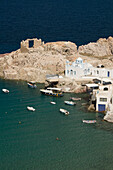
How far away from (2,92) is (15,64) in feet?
82.4

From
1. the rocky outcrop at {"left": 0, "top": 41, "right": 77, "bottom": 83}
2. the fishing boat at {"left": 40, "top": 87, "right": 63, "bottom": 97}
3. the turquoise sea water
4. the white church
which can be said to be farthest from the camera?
the rocky outcrop at {"left": 0, "top": 41, "right": 77, "bottom": 83}

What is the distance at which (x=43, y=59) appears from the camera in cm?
11419

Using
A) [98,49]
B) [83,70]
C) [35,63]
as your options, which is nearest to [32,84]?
[35,63]

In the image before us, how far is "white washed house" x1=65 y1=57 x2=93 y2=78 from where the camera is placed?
10294 cm

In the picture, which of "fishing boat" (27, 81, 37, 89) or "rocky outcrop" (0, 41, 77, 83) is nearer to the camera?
"fishing boat" (27, 81, 37, 89)

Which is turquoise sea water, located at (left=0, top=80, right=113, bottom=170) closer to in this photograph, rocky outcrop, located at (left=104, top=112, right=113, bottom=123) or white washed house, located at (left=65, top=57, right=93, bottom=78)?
rocky outcrop, located at (left=104, top=112, right=113, bottom=123)

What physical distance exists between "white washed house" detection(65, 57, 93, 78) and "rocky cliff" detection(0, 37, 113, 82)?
4914 millimetres

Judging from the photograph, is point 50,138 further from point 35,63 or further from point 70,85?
point 35,63

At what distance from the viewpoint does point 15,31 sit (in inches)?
7293

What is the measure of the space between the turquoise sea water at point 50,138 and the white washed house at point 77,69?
18339 mm

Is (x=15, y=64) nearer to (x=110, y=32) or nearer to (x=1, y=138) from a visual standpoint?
(x=1, y=138)

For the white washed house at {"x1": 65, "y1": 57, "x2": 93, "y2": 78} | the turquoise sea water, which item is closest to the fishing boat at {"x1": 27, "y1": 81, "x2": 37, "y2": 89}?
the white washed house at {"x1": 65, "y1": 57, "x2": 93, "y2": 78}

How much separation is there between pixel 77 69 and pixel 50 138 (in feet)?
141

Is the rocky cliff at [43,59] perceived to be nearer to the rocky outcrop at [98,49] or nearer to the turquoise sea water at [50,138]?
the rocky outcrop at [98,49]
